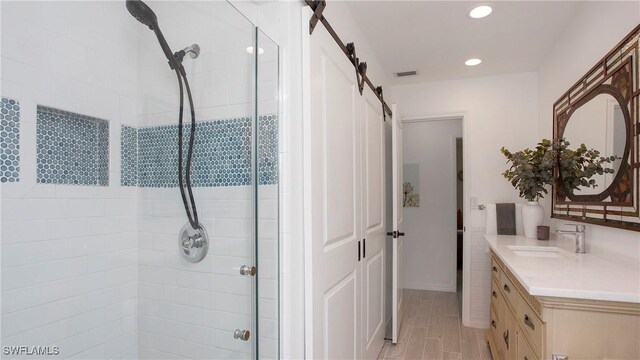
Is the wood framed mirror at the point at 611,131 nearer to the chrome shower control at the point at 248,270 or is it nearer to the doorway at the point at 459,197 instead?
the chrome shower control at the point at 248,270

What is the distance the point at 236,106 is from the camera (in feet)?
4.61

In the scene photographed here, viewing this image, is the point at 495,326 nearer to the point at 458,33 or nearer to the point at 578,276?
the point at 578,276

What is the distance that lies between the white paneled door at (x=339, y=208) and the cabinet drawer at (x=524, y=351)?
85cm

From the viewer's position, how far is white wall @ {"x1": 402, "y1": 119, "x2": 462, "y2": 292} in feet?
14.5

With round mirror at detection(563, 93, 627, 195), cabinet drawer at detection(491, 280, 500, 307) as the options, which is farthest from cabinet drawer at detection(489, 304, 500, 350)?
round mirror at detection(563, 93, 627, 195)

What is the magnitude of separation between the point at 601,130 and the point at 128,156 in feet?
8.22

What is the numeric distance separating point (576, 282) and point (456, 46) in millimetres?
2009

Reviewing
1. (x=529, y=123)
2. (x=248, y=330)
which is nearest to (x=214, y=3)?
(x=248, y=330)

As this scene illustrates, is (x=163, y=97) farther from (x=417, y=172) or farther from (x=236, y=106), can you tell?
(x=417, y=172)

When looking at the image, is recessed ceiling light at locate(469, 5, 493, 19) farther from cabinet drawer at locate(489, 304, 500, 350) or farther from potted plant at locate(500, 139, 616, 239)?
cabinet drawer at locate(489, 304, 500, 350)

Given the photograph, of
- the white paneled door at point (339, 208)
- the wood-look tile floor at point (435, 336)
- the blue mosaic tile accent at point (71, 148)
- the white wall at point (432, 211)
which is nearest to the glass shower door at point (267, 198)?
the white paneled door at point (339, 208)

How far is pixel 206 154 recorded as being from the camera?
4.77 ft

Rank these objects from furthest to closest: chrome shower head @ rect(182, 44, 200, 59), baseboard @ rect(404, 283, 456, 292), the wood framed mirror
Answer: baseboard @ rect(404, 283, 456, 292) → the wood framed mirror → chrome shower head @ rect(182, 44, 200, 59)

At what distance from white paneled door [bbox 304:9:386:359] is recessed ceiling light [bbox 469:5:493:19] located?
81 centimetres
